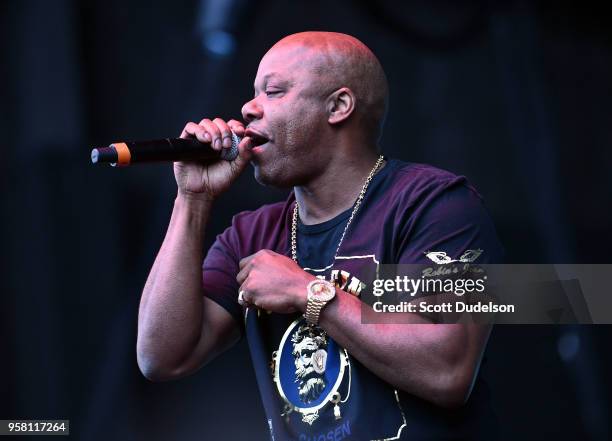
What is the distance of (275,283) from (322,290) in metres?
0.11

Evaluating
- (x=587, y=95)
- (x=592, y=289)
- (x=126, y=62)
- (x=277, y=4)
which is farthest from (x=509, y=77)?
(x=126, y=62)

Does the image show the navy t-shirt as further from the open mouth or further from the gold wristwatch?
the open mouth

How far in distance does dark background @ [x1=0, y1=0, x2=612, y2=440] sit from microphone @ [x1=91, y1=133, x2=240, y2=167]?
55.4 inches

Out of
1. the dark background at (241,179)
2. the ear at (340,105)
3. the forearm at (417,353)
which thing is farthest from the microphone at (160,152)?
the dark background at (241,179)

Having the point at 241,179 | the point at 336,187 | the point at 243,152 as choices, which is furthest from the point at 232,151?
the point at 241,179

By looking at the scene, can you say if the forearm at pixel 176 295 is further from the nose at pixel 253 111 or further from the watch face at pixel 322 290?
the watch face at pixel 322 290

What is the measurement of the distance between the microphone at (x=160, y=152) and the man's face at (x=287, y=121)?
79 millimetres

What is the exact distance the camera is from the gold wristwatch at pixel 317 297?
193 cm

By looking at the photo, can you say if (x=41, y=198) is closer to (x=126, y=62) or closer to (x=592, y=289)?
(x=126, y=62)

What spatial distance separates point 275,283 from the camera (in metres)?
2.00

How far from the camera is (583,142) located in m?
3.57

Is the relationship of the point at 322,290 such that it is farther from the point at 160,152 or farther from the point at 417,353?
the point at 160,152

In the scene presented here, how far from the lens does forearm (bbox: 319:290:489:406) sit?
1.87 metres

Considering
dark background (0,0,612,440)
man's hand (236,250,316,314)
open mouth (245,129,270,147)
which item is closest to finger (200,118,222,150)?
open mouth (245,129,270,147)
